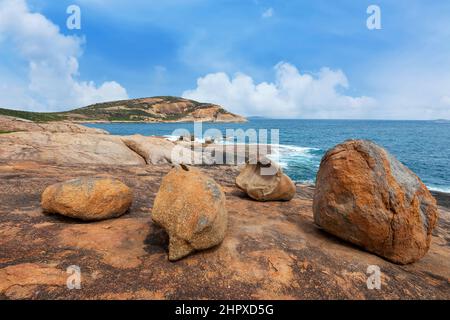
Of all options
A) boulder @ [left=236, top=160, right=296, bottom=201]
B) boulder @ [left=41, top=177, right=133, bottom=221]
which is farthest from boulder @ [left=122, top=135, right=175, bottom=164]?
boulder @ [left=41, top=177, right=133, bottom=221]

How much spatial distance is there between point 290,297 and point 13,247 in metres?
A: 5.18

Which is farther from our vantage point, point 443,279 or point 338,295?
point 443,279

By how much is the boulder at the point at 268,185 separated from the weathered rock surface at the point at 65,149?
388 inches

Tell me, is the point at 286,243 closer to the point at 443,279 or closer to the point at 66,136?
the point at 443,279

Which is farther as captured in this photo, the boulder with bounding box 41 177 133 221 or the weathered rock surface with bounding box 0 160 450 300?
the boulder with bounding box 41 177 133 221

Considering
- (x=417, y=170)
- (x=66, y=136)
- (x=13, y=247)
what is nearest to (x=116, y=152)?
(x=66, y=136)

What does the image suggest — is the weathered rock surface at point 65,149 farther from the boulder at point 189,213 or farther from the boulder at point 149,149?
the boulder at point 189,213

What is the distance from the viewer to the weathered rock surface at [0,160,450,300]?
4.02 metres

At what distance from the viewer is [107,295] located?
3.78 meters

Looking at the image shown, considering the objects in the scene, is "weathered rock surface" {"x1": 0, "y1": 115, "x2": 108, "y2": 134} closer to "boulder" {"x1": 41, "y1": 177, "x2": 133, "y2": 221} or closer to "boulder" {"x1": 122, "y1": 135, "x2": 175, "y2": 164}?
"boulder" {"x1": 122, "y1": 135, "x2": 175, "y2": 164}

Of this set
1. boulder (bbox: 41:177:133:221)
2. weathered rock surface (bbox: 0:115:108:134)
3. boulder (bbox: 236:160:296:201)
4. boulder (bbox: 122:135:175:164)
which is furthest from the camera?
weathered rock surface (bbox: 0:115:108:134)

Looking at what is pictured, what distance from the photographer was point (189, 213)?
485cm

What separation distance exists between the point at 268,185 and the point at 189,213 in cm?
480

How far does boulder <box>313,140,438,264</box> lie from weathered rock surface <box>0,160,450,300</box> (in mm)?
387
